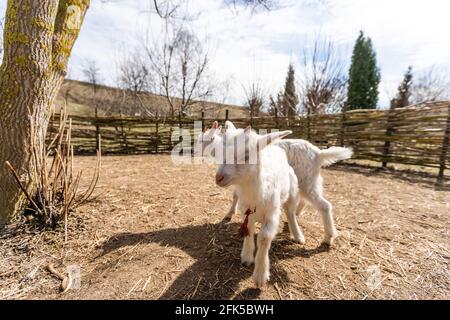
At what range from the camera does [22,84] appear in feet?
8.61

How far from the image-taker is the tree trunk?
102 inches

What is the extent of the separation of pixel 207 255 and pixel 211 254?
47 mm

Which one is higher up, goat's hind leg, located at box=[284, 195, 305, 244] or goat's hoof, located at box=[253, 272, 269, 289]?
goat's hind leg, located at box=[284, 195, 305, 244]

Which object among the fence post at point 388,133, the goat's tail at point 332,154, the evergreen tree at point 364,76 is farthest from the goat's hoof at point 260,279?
the evergreen tree at point 364,76

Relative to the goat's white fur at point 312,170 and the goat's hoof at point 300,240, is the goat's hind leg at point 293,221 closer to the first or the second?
the goat's hoof at point 300,240

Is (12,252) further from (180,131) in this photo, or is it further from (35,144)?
(180,131)

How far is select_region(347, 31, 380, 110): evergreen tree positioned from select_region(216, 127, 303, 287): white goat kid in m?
25.9

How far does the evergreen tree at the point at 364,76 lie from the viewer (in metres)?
24.8

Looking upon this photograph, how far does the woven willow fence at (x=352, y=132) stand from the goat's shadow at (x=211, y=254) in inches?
257

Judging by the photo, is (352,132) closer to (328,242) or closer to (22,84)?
(328,242)

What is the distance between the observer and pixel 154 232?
295 centimetres

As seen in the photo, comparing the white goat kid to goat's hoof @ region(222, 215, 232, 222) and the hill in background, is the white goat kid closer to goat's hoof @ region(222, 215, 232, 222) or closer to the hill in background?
goat's hoof @ region(222, 215, 232, 222)

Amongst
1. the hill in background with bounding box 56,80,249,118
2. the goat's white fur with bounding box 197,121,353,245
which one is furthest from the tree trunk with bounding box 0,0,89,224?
the hill in background with bounding box 56,80,249,118

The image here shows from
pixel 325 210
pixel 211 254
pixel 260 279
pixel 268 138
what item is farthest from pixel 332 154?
pixel 211 254
